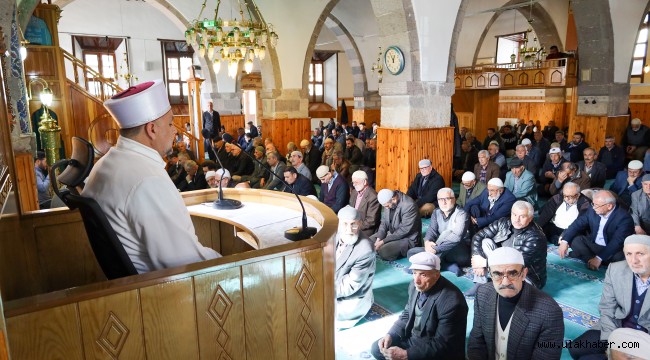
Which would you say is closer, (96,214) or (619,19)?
(96,214)

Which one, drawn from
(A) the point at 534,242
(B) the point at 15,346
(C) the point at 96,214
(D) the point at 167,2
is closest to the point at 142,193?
(C) the point at 96,214

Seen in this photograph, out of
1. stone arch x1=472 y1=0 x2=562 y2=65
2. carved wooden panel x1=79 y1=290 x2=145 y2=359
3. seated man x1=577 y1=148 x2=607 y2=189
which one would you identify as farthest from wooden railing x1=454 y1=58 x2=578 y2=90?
carved wooden panel x1=79 y1=290 x2=145 y2=359

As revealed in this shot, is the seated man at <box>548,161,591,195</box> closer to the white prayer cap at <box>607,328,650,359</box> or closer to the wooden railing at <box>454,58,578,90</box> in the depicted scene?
the white prayer cap at <box>607,328,650,359</box>

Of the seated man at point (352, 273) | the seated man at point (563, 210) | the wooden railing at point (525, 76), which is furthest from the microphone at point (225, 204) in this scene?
the wooden railing at point (525, 76)

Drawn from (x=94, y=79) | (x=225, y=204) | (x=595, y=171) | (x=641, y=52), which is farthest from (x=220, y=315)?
(x=641, y=52)

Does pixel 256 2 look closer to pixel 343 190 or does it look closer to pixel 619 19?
pixel 343 190

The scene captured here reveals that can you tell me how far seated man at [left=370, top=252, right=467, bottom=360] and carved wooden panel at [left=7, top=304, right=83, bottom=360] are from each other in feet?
5.79

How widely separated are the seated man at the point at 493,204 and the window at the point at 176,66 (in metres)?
13.6

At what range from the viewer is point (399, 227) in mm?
4750

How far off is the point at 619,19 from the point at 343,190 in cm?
737

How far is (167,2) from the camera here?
10258mm

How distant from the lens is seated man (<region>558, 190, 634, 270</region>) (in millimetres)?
4137

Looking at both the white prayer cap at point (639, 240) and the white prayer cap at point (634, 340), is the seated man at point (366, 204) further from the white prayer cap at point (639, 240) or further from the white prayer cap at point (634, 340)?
the white prayer cap at point (634, 340)

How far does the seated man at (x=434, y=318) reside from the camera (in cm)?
254
